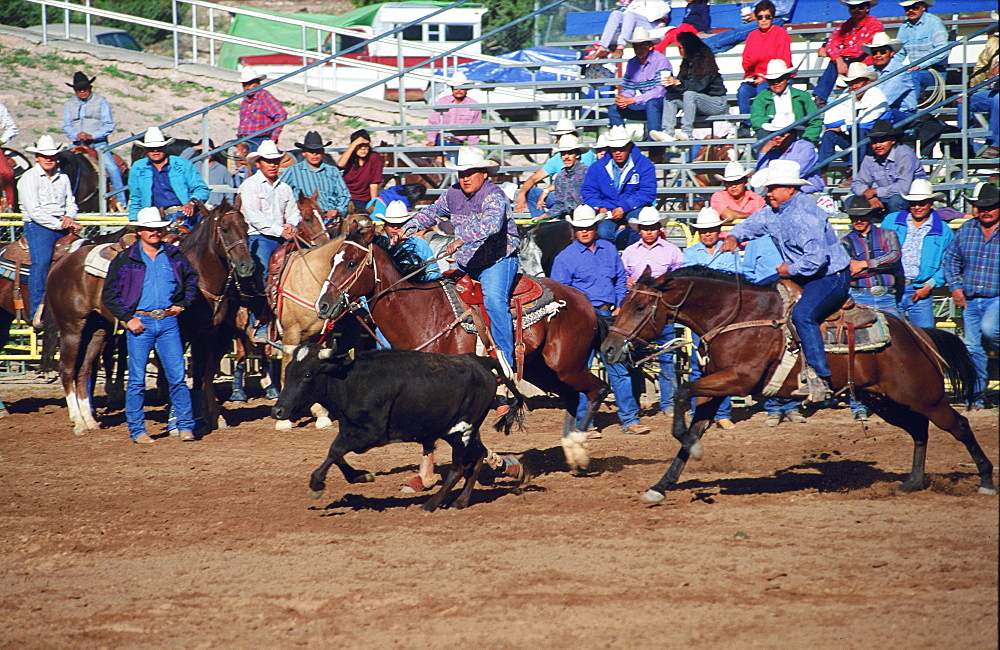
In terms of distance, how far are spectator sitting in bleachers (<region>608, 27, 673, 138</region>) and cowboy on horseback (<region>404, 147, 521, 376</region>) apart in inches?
277

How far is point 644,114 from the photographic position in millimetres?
16531

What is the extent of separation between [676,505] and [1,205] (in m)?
10.9

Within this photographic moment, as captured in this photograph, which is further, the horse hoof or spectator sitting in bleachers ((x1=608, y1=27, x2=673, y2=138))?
spectator sitting in bleachers ((x1=608, y1=27, x2=673, y2=138))

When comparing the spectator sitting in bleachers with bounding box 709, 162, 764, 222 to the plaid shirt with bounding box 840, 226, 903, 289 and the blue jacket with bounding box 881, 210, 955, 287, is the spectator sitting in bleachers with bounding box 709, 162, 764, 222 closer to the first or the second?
the plaid shirt with bounding box 840, 226, 903, 289

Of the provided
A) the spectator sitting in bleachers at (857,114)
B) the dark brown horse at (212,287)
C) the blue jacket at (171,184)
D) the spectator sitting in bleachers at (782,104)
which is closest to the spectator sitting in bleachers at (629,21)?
the spectator sitting in bleachers at (782,104)

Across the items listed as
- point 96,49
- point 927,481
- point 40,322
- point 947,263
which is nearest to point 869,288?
point 947,263

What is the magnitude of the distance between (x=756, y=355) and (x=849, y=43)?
8.01 m

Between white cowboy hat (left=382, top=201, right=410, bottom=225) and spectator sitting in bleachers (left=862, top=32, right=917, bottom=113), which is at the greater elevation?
spectator sitting in bleachers (left=862, top=32, right=917, bottom=113)

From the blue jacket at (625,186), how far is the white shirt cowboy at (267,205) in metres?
3.50

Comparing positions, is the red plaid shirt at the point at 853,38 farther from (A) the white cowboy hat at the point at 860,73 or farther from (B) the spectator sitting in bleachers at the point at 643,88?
(B) the spectator sitting in bleachers at the point at 643,88

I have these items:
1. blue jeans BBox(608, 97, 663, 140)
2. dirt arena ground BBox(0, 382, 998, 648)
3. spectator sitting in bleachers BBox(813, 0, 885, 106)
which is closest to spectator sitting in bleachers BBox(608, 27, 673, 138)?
blue jeans BBox(608, 97, 663, 140)

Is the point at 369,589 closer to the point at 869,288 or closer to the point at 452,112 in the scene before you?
the point at 869,288

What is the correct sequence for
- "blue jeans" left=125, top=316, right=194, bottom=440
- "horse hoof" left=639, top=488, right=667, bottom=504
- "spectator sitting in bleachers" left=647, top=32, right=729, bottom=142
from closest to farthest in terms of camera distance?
"horse hoof" left=639, top=488, right=667, bottom=504, "blue jeans" left=125, top=316, right=194, bottom=440, "spectator sitting in bleachers" left=647, top=32, right=729, bottom=142

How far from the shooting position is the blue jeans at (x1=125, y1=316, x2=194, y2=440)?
37.2 feet
